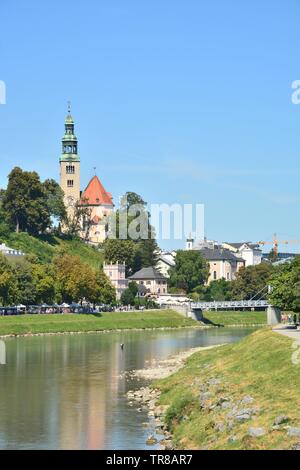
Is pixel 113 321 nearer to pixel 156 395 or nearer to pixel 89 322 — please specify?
pixel 89 322

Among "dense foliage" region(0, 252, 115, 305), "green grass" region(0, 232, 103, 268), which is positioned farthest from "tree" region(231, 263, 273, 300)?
"dense foliage" region(0, 252, 115, 305)

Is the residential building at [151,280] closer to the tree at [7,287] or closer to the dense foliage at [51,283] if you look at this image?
the dense foliage at [51,283]

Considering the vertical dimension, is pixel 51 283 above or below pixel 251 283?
below

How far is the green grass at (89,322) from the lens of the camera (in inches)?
4683

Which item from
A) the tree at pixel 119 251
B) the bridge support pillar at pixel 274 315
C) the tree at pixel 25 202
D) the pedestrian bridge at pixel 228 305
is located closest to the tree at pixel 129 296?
the pedestrian bridge at pixel 228 305

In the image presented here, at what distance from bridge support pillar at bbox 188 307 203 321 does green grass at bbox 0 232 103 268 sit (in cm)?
2153

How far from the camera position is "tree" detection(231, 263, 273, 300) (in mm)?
179125

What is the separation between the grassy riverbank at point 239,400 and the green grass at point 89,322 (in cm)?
4908

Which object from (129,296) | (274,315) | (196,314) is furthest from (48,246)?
(274,315)

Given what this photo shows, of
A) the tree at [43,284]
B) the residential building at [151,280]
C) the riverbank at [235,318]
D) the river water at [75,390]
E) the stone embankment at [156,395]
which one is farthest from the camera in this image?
the residential building at [151,280]

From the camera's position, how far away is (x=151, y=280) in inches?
7160

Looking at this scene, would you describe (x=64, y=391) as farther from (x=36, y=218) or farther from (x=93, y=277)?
(x=36, y=218)

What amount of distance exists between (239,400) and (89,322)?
266 ft

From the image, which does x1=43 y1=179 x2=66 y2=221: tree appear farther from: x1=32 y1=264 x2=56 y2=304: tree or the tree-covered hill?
x1=32 y1=264 x2=56 y2=304: tree
